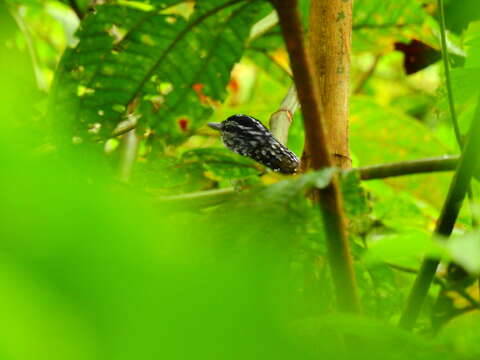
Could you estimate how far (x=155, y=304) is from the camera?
338 mm

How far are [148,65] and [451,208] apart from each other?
0.59 meters

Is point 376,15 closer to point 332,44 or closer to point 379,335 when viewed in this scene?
point 332,44

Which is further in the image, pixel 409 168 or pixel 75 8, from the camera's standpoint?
pixel 75 8

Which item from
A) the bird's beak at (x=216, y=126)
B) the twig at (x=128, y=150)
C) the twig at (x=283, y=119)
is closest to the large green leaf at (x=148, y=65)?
the twig at (x=283, y=119)

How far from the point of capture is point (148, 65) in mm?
1232

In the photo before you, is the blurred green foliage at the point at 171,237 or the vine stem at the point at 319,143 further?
the vine stem at the point at 319,143

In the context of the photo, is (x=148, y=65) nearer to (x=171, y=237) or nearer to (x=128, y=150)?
(x=171, y=237)

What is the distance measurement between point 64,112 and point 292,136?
99cm

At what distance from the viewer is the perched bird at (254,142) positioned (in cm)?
229

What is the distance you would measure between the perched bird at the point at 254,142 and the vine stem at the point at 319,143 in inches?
56.4

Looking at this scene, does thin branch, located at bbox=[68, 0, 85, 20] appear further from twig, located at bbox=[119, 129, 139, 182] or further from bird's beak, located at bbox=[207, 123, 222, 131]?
bird's beak, located at bbox=[207, 123, 222, 131]

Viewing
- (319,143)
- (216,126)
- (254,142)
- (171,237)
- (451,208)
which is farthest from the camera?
(216,126)

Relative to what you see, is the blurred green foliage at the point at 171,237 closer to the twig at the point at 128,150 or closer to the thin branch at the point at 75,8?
the thin branch at the point at 75,8

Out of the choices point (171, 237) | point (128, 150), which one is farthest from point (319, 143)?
point (128, 150)
